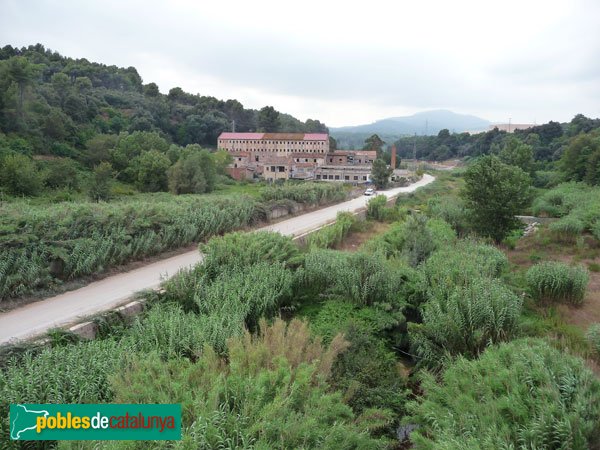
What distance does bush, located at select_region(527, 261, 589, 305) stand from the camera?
34.3ft

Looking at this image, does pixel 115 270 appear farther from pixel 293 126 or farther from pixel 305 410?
pixel 293 126

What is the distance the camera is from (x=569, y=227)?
19000mm

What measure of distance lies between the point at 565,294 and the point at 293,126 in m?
88.9

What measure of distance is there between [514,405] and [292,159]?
50613 millimetres

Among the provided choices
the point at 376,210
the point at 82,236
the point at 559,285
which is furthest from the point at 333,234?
the point at 376,210

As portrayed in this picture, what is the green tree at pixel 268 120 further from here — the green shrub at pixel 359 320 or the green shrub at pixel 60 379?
the green shrub at pixel 60 379

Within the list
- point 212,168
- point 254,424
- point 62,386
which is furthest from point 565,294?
point 212,168

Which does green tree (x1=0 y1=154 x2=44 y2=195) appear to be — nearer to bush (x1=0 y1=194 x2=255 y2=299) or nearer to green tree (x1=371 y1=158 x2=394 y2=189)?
bush (x1=0 y1=194 x2=255 y2=299)

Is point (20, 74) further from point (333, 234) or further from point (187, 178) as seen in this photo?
point (333, 234)

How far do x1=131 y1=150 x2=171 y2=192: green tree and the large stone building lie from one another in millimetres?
13959

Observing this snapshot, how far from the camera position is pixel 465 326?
7137 millimetres


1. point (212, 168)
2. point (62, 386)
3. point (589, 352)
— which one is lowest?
point (589, 352)

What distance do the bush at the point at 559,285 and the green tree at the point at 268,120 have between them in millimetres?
74894

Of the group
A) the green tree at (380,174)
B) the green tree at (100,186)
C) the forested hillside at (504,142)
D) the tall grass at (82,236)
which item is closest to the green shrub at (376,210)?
the tall grass at (82,236)
